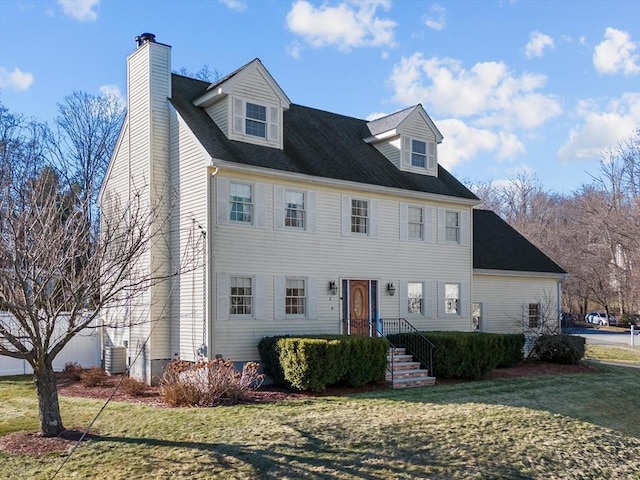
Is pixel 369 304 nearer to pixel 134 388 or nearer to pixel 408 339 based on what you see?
pixel 408 339

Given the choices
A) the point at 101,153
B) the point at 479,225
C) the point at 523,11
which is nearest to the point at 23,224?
the point at 523,11

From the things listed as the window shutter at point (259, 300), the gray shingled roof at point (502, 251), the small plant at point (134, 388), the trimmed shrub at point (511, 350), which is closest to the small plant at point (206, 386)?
the small plant at point (134, 388)

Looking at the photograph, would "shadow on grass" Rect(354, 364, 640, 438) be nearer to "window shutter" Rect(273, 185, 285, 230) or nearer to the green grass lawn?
the green grass lawn

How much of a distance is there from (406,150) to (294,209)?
18.6 ft

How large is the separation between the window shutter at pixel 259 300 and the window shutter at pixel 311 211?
2044 mm

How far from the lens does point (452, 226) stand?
63.9 feet

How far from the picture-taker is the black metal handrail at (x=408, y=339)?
1563 cm

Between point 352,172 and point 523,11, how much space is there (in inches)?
243

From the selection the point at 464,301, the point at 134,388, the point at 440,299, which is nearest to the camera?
the point at 134,388

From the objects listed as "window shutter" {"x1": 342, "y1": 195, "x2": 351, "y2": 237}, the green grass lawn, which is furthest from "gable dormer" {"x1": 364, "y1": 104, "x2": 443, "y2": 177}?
the green grass lawn

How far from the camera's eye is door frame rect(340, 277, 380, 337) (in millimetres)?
16422

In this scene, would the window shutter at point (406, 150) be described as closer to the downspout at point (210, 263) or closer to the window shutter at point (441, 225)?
the window shutter at point (441, 225)

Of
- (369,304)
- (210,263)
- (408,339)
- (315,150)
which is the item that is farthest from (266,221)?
(408,339)

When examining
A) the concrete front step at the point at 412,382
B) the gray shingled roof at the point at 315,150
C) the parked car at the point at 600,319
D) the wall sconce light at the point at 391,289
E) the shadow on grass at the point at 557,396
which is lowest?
the parked car at the point at 600,319
